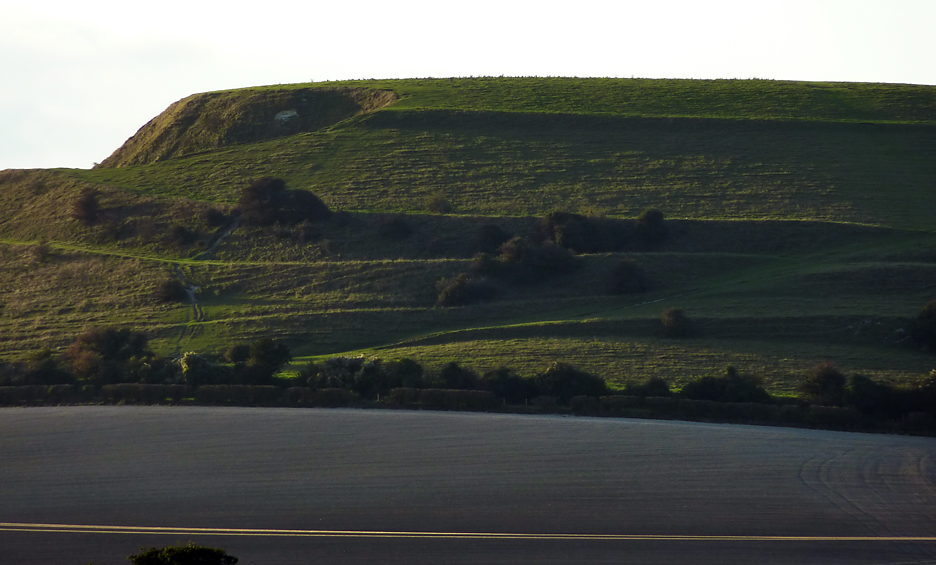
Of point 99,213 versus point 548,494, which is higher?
point 99,213

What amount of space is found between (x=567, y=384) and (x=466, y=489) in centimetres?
1189

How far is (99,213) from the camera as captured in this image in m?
61.0

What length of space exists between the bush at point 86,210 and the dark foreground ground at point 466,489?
37608mm

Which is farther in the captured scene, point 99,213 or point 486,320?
point 99,213

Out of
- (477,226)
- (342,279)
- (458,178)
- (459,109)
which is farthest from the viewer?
(459,109)

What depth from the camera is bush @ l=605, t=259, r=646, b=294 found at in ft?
147

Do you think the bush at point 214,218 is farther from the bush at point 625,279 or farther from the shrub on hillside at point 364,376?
the shrub on hillside at point 364,376

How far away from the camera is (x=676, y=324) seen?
37.5 m

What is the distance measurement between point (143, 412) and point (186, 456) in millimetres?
7238

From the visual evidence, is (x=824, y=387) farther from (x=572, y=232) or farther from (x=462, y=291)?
(x=572, y=232)

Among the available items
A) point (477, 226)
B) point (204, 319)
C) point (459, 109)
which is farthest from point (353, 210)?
point (459, 109)

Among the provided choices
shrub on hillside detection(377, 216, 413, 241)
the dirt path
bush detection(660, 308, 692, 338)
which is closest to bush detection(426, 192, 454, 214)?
shrub on hillside detection(377, 216, 413, 241)

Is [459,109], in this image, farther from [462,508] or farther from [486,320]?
[462,508]

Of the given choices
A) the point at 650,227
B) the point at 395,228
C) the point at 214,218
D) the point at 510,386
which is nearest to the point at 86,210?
the point at 214,218
